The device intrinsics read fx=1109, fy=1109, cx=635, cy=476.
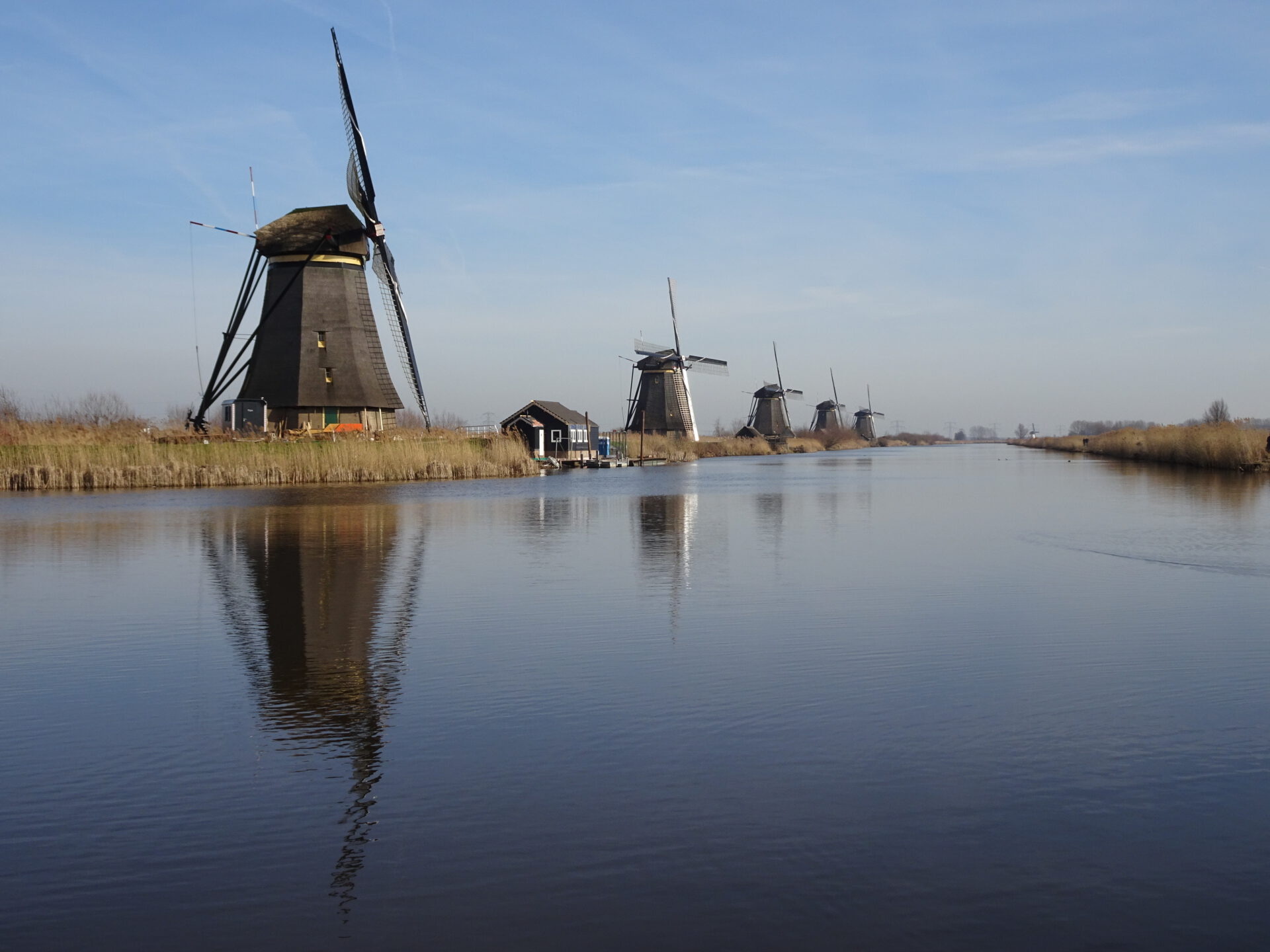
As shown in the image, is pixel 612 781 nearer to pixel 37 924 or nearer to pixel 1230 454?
pixel 37 924

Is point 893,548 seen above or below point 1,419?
below

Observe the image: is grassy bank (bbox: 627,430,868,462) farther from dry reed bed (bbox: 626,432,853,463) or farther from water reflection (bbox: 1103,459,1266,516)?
water reflection (bbox: 1103,459,1266,516)

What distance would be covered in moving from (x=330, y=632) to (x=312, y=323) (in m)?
22.1

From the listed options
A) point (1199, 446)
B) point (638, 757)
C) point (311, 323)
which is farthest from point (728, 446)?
point (638, 757)

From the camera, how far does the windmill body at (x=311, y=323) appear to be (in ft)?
94.0

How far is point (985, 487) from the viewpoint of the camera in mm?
27391

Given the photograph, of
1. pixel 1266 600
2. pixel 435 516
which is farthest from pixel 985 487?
pixel 1266 600

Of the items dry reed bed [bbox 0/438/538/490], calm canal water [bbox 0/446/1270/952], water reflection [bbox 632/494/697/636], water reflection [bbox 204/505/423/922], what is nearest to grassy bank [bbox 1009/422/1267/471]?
water reflection [bbox 632/494/697/636]

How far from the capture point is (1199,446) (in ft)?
111

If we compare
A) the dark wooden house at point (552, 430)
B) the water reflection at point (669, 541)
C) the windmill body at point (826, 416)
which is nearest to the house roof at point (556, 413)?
the dark wooden house at point (552, 430)

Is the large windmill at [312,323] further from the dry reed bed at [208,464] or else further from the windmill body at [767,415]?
the windmill body at [767,415]

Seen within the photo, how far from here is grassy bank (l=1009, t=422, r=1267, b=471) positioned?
30.2 metres

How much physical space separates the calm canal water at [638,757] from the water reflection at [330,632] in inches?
1.5

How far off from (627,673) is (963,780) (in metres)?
2.42
